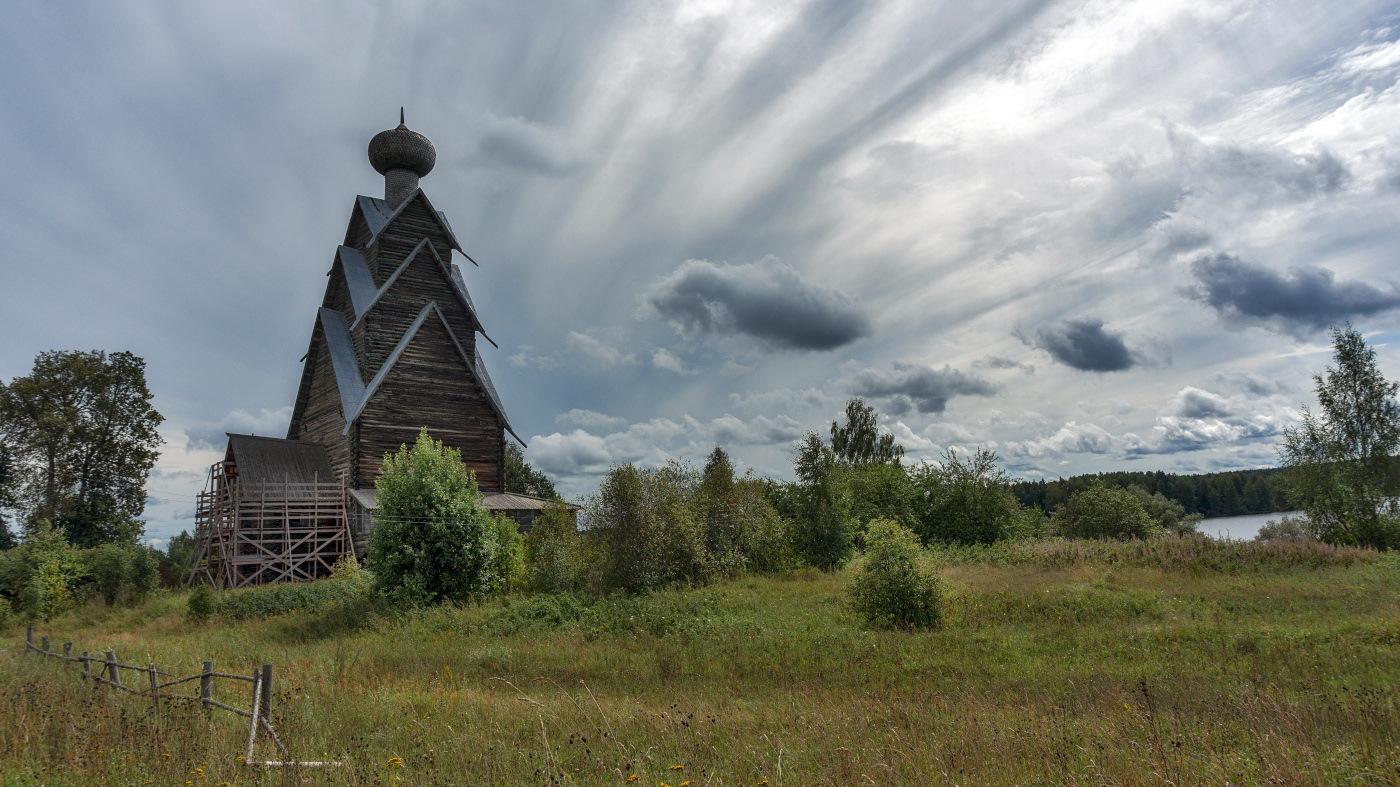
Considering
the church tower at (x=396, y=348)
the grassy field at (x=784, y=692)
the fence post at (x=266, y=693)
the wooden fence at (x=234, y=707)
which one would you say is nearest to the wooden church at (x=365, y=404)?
the church tower at (x=396, y=348)

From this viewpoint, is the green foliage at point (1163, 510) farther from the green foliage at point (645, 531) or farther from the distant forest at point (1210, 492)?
the green foliage at point (645, 531)

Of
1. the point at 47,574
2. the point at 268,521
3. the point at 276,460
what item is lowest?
the point at 47,574

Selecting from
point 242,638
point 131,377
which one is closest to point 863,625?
point 242,638

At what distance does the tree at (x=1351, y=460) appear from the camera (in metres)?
31.9

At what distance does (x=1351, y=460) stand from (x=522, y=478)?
5245 cm

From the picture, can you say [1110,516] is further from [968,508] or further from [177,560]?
[177,560]

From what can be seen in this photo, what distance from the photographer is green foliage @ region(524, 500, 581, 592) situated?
20.9 metres

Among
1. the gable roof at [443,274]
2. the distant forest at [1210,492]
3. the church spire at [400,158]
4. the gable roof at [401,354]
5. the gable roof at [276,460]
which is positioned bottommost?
the distant forest at [1210,492]

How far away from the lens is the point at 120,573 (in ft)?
80.4

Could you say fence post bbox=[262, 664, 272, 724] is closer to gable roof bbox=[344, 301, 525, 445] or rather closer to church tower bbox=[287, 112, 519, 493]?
church tower bbox=[287, 112, 519, 493]

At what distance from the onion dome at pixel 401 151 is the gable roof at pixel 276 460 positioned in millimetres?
16984

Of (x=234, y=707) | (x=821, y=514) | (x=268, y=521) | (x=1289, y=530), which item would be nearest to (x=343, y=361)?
(x=268, y=521)

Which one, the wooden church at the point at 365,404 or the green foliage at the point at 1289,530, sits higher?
the wooden church at the point at 365,404

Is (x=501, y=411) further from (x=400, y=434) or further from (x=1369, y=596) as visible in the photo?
(x=1369, y=596)
